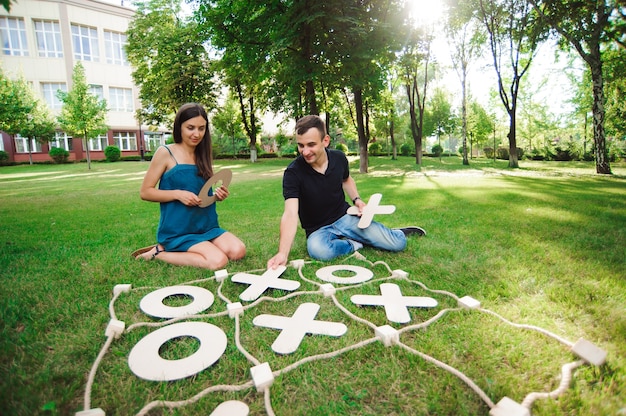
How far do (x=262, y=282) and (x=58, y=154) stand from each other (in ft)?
105

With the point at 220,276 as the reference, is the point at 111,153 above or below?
above

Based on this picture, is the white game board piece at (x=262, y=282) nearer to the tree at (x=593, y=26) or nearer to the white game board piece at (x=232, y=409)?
the white game board piece at (x=232, y=409)

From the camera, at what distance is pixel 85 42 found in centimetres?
2986

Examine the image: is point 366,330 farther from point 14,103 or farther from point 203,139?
point 14,103

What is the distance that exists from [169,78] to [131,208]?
16209 mm

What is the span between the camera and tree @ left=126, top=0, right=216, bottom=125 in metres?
19.6

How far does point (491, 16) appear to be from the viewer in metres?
15.1

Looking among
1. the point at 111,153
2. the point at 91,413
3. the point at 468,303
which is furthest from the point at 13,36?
the point at 468,303

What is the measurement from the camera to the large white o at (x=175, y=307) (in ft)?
6.67

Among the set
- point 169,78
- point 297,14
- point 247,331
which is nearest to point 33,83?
point 169,78

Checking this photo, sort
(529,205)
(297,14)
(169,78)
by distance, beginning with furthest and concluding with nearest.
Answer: (169,78) → (297,14) → (529,205)

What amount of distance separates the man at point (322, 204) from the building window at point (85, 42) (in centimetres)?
3637

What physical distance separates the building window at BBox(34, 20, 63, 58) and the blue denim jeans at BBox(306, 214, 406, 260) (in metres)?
37.1

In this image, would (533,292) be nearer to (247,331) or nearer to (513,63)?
(247,331)
